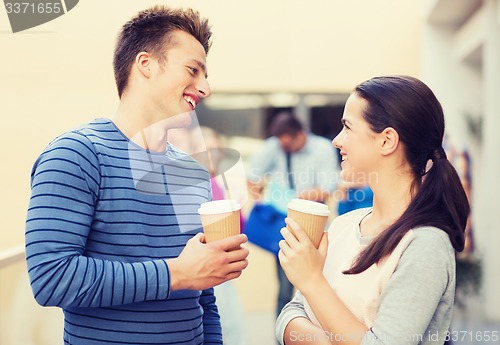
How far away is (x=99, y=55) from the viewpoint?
5.57 metres

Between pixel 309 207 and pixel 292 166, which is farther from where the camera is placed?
pixel 292 166

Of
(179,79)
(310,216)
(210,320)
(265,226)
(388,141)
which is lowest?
(265,226)

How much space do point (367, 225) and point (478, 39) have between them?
4071 mm

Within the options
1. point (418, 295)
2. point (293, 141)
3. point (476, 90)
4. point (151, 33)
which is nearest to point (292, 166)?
point (293, 141)

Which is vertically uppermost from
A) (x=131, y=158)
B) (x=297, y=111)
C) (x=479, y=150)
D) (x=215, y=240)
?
(x=131, y=158)

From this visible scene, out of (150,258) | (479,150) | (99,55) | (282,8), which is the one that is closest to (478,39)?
(479,150)

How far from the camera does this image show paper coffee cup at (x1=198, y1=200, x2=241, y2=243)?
4.12ft

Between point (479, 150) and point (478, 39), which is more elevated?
point (478, 39)

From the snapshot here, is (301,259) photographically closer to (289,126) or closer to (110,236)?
(110,236)

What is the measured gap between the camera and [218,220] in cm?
126

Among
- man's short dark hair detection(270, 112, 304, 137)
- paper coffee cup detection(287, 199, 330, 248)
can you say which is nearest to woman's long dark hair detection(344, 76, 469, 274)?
paper coffee cup detection(287, 199, 330, 248)

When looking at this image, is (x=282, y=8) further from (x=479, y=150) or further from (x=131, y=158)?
(x=131, y=158)

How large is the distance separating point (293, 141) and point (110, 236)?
3.07m

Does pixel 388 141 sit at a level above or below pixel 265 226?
above
